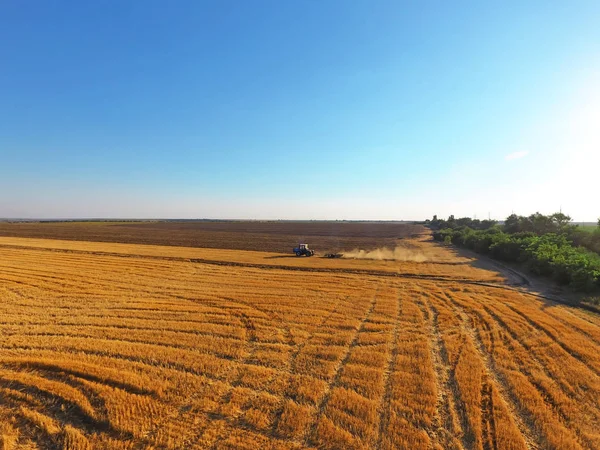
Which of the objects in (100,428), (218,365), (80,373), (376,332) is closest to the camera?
(100,428)

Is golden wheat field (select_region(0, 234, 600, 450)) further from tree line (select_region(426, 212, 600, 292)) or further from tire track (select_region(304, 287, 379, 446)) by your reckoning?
tree line (select_region(426, 212, 600, 292))

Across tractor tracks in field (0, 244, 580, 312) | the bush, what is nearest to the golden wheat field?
tractor tracks in field (0, 244, 580, 312)

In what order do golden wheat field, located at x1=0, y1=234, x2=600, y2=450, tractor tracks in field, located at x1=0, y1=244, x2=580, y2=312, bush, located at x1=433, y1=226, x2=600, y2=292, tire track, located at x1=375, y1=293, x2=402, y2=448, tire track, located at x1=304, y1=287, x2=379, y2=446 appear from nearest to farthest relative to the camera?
tire track, located at x1=304, y1=287, x2=379, y2=446
golden wheat field, located at x1=0, y1=234, x2=600, y2=450
tire track, located at x1=375, y1=293, x2=402, y2=448
bush, located at x1=433, y1=226, x2=600, y2=292
tractor tracks in field, located at x1=0, y1=244, x2=580, y2=312

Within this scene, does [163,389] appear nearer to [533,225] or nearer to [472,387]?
[472,387]

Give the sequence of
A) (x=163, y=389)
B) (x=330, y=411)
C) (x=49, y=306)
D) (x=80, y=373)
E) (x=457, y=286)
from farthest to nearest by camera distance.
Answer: (x=457, y=286) < (x=49, y=306) < (x=80, y=373) < (x=163, y=389) < (x=330, y=411)

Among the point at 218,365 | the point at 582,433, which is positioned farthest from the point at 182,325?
the point at 582,433

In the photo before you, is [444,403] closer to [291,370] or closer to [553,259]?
[291,370]

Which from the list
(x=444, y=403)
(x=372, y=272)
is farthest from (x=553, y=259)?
(x=444, y=403)
